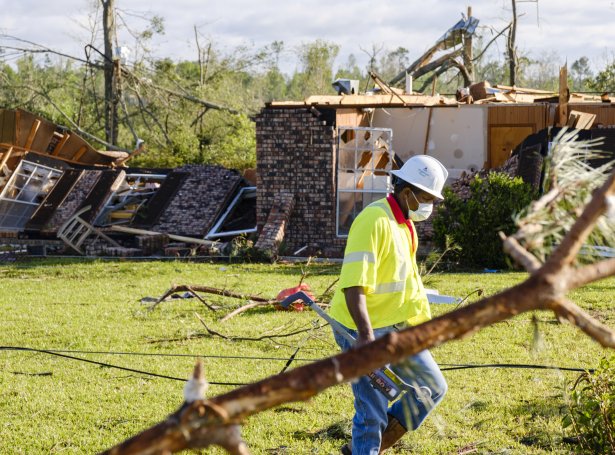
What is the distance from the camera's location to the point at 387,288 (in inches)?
187

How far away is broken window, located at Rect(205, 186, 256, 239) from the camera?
1872 cm

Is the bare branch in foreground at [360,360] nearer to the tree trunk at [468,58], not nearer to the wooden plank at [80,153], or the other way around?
the wooden plank at [80,153]

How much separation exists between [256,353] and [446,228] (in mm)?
7416

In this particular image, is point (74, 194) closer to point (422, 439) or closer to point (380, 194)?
point (380, 194)

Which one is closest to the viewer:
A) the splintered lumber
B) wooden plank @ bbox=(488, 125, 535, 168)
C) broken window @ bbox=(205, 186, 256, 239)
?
the splintered lumber

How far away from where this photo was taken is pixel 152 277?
14734 millimetres

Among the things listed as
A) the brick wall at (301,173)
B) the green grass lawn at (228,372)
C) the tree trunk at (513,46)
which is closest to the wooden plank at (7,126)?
the brick wall at (301,173)

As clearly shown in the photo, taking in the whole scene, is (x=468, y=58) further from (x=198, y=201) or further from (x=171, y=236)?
→ (x=171, y=236)

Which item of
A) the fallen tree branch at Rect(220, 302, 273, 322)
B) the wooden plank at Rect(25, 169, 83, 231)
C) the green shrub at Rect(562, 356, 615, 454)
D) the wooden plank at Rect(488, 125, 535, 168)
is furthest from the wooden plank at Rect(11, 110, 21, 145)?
the green shrub at Rect(562, 356, 615, 454)

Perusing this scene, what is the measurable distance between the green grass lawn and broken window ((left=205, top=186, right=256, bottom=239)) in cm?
505

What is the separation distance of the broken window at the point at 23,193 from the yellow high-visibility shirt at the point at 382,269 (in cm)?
1665

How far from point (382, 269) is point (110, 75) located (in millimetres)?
28166

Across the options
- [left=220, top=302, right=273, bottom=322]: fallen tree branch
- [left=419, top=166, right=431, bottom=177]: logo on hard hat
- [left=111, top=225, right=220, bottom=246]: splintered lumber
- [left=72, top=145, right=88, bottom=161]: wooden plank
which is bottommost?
[left=111, top=225, right=220, bottom=246]: splintered lumber

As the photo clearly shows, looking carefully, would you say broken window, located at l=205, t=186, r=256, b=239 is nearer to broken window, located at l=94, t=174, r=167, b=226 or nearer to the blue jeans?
broken window, located at l=94, t=174, r=167, b=226
